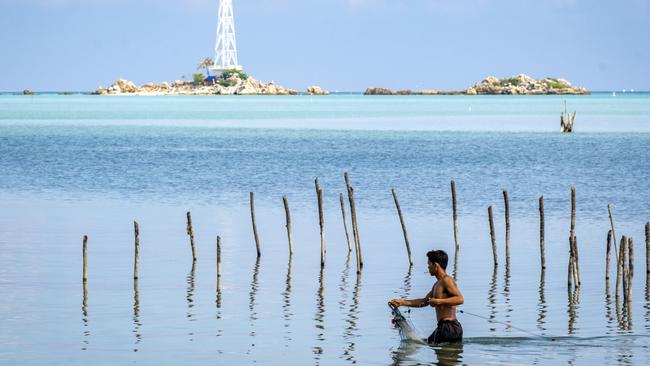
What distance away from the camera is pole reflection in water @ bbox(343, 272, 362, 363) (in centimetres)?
2088

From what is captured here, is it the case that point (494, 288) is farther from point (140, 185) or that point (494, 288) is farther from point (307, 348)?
point (140, 185)

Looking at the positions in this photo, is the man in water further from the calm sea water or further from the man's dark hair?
the calm sea water

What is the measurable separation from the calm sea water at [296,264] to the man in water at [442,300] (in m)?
0.64

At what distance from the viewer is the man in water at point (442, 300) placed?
18.7 m

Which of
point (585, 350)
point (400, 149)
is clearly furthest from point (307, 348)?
point (400, 149)

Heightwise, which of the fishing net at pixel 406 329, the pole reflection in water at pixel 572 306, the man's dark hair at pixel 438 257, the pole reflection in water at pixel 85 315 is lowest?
the pole reflection in water at pixel 85 315

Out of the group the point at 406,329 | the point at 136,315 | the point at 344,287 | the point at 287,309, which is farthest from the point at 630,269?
the point at 136,315

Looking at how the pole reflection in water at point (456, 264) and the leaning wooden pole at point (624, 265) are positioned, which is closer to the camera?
the leaning wooden pole at point (624, 265)

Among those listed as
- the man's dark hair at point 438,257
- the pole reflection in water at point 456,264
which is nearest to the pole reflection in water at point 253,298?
the man's dark hair at point 438,257

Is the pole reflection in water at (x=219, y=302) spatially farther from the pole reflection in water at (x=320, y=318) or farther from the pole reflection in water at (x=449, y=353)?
the pole reflection in water at (x=449, y=353)

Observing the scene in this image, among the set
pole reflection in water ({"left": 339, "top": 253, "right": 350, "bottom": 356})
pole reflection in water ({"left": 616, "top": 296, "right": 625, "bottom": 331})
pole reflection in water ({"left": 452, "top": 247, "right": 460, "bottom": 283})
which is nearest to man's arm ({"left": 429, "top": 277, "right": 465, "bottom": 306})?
pole reflection in water ({"left": 339, "top": 253, "right": 350, "bottom": 356})

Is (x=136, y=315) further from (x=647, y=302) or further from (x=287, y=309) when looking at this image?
(x=647, y=302)

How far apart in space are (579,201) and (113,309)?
88.4 feet

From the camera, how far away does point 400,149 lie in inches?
3268
